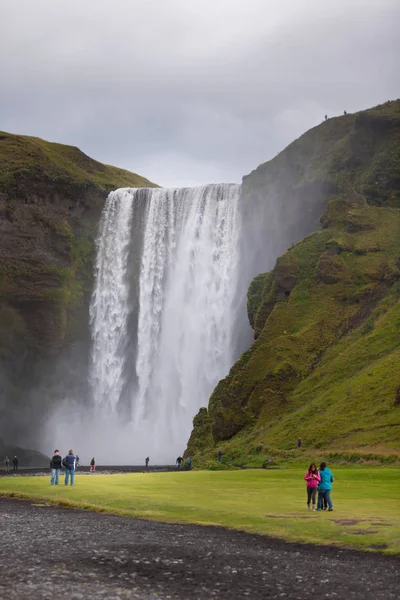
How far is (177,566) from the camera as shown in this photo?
54.1 ft

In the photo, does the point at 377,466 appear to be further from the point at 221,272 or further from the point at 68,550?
the point at 221,272

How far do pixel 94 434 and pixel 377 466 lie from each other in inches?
2248

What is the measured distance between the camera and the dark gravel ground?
45.6 ft

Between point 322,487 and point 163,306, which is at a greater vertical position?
point 163,306

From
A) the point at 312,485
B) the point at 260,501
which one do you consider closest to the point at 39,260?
the point at 260,501

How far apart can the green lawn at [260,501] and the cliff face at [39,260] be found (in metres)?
56.9

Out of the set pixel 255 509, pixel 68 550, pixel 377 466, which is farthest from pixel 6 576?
pixel 377 466

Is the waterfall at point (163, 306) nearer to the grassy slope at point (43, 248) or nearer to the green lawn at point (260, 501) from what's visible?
the grassy slope at point (43, 248)

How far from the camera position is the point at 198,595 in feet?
45.0

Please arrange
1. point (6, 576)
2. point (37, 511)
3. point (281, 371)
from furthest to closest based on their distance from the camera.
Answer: point (281, 371) < point (37, 511) < point (6, 576)

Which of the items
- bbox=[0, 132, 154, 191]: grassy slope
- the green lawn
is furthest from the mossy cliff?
bbox=[0, 132, 154, 191]: grassy slope

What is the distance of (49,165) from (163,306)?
96.2 feet

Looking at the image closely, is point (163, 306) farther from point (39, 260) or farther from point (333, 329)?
point (333, 329)

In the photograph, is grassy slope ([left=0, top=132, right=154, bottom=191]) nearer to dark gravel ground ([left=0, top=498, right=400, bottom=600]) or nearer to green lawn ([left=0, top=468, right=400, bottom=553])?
green lawn ([left=0, top=468, right=400, bottom=553])
